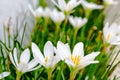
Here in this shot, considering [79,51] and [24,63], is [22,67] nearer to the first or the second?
[24,63]

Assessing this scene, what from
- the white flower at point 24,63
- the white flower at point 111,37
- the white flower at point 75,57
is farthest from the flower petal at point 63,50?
the white flower at point 111,37

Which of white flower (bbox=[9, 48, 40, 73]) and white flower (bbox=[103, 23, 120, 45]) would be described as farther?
white flower (bbox=[103, 23, 120, 45])

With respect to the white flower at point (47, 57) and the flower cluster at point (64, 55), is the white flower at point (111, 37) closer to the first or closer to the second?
the flower cluster at point (64, 55)

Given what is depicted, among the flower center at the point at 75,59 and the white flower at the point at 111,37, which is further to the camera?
the white flower at the point at 111,37

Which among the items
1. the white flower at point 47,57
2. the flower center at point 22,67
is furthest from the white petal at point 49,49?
the flower center at point 22,67

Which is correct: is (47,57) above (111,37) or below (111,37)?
above

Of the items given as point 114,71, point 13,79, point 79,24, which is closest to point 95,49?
point 114,71

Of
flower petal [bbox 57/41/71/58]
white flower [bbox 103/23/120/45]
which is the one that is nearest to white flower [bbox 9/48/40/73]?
flower petal [bbox 57/41/71/58]

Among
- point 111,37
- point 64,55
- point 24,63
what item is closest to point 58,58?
point 64,55

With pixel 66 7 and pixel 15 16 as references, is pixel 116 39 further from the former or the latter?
pixel 15 16

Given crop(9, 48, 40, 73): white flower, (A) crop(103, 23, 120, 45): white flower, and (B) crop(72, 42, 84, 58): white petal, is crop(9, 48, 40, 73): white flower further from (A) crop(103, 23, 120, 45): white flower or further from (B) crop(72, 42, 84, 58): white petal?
(A) crop(103, 23, 120, 45): white flower

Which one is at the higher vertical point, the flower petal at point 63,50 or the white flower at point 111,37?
the flower petal at point 63,50
